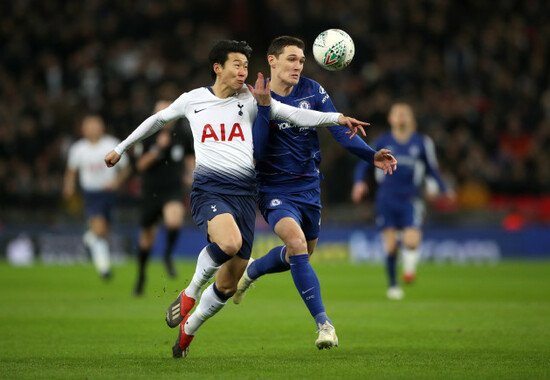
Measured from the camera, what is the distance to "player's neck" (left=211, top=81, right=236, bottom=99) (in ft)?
24.5

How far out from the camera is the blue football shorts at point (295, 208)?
7766 millimetres

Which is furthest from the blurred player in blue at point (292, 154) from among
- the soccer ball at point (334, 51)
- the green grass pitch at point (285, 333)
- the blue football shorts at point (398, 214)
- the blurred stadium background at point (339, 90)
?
the blurred stadium background at point (339, 90)

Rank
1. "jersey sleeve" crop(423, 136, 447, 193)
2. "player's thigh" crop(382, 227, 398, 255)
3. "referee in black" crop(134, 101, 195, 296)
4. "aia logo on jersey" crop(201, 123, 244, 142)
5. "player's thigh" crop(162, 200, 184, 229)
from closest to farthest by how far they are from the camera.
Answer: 1. "aia logo on jersey" crop(201, 123, 244, 142)
2. "referee in black" crop(134, 101, 195, 296)
3. "player's thigh" crop(382, 227, 398, 255)
4. "jersey sleeve" crop(423, 136, 447, 193)
5. "player's thigh" crop(162, 200, 184, 229)

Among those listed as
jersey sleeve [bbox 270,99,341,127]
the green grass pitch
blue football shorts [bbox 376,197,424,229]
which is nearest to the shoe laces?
the green grass pitch

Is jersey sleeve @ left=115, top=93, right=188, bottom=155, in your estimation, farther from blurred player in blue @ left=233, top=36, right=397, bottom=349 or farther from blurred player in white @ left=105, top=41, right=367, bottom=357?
blurred player in blue @ left=233, top=36, right=397, bottom=349

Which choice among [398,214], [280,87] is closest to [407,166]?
[398,214]

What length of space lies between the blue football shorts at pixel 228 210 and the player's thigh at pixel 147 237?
6.36 meters

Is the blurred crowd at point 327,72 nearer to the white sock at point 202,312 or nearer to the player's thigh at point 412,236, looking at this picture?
the player's thigh at point 412,236

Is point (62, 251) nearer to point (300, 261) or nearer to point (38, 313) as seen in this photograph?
point (38, 313)

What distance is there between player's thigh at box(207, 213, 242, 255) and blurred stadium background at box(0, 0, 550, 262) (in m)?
14.9

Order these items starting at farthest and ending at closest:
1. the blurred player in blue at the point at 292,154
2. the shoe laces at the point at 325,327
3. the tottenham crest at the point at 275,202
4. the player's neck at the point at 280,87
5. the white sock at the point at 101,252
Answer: the white sock at the point at 101,252 < the player's neck at the point at 280,87 < the tottenham crest at the point at 275,202 < the blurred player in blue at the point at 292,154 < the shoe laces at the point at 325,327

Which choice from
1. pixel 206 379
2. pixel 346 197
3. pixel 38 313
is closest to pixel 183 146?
pixel 38 313

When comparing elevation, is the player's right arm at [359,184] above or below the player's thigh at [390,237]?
above

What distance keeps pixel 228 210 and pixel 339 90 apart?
60.7 ft
